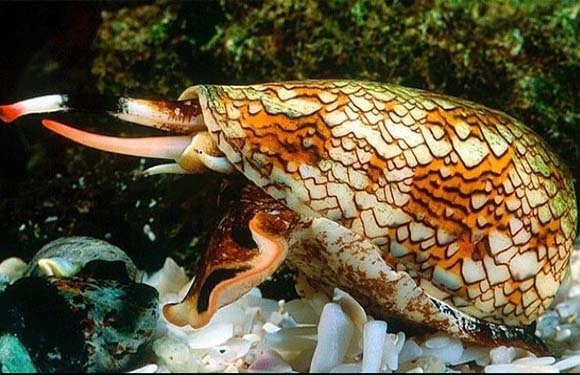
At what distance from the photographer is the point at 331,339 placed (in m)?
1.50

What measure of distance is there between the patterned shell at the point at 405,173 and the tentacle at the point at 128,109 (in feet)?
0.19

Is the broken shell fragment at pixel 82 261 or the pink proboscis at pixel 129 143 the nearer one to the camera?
the pink proboscis at pixel 129 143

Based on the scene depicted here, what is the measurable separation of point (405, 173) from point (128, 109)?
65 cm

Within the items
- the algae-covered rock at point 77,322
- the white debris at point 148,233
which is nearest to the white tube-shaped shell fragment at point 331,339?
the algae-covered rock at point 77,322

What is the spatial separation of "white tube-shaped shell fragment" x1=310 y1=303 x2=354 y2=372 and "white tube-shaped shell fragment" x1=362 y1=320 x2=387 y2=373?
47mm

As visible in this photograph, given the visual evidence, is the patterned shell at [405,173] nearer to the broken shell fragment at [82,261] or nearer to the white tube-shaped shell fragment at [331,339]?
Result: the white tube-shaped shell fragment at [331,339]

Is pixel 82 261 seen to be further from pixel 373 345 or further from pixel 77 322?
pixel 373 345

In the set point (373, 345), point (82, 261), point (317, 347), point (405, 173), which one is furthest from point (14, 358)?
point (405, 173)

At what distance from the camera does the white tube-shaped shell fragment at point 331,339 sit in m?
1.47

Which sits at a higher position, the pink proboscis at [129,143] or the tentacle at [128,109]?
the tentacle at [128,109]

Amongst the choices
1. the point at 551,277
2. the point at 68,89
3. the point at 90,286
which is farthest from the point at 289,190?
the point at 68,89

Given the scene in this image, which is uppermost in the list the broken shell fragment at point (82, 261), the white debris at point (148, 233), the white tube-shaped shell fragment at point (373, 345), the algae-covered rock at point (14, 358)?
the white tube-shaped shell fragment at point (373, 345)

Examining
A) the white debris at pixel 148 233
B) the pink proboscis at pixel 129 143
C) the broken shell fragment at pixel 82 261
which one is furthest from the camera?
the white debris at pixel 148 233

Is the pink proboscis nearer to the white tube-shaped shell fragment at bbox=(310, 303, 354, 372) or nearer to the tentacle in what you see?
the tentacle
